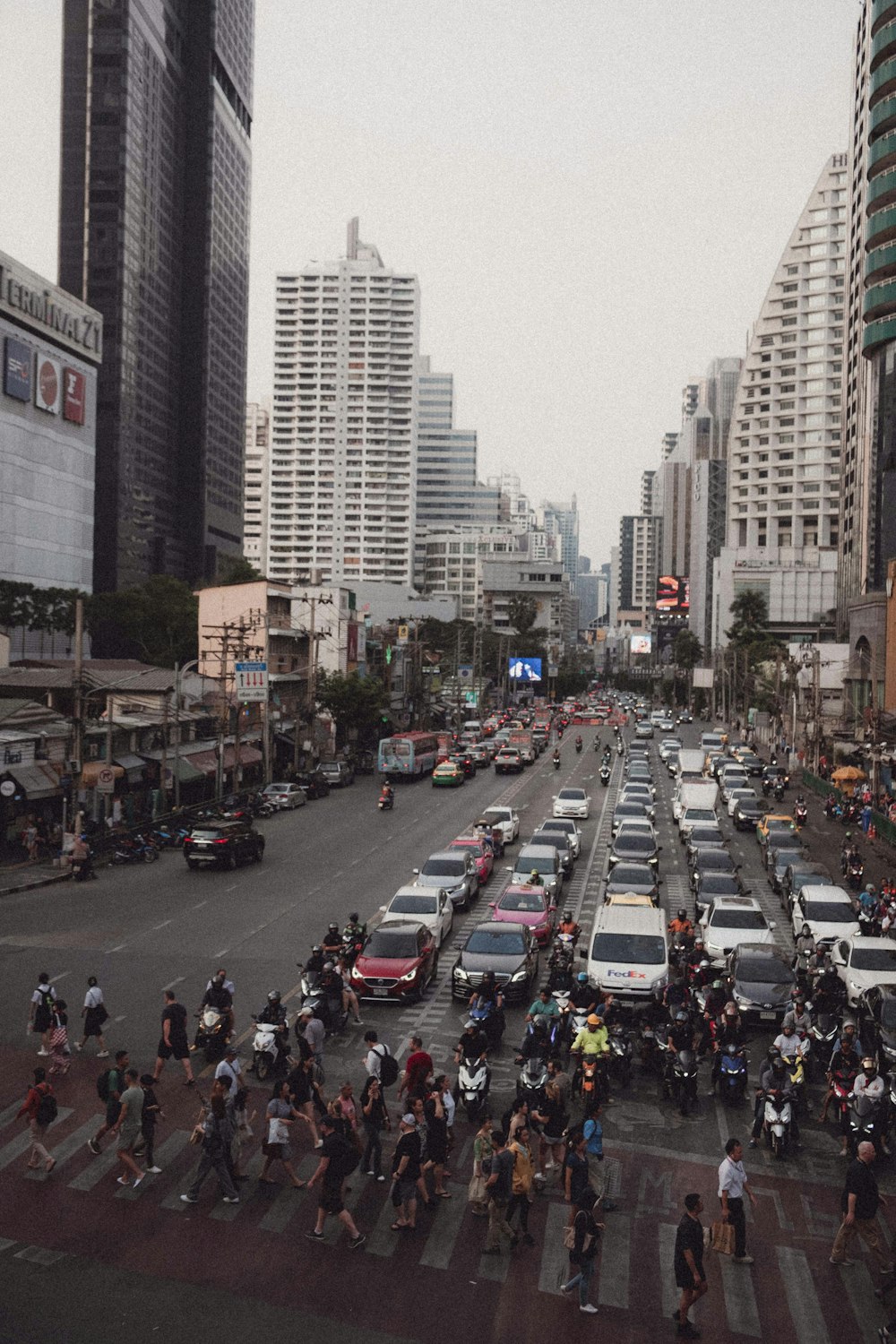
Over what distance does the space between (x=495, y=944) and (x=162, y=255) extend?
13693 centimetres

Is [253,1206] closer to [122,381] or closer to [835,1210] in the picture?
[835,1210]

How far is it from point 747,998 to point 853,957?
3.05m

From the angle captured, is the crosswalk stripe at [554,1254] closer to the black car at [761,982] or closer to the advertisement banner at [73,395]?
the black car at [761,982]

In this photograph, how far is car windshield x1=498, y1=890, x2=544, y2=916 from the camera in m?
26.3

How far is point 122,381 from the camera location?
126 meters

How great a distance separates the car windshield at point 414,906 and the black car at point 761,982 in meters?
6.82

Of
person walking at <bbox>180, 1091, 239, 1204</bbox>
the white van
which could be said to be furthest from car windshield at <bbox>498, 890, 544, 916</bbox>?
person walking at <bbox>180, 1091, 239, 1204</bbox>

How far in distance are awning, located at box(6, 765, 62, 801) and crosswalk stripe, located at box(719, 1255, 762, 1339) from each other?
99.6ft

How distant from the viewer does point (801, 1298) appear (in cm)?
1112

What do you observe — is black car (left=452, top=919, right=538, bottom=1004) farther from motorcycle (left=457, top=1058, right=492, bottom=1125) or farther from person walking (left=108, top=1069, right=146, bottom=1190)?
person walking (left=108, top=1069, right=146, bottom=1190)

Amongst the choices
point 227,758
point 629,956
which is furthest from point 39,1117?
point 227,758

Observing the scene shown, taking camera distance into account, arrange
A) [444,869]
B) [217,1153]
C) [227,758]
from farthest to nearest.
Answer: [227,758] → [444,869] → [217,1153]

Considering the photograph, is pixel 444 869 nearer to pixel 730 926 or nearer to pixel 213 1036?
pixel 730 926

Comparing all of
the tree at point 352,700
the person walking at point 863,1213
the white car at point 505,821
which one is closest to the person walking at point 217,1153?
the person walking at point 863,1213
